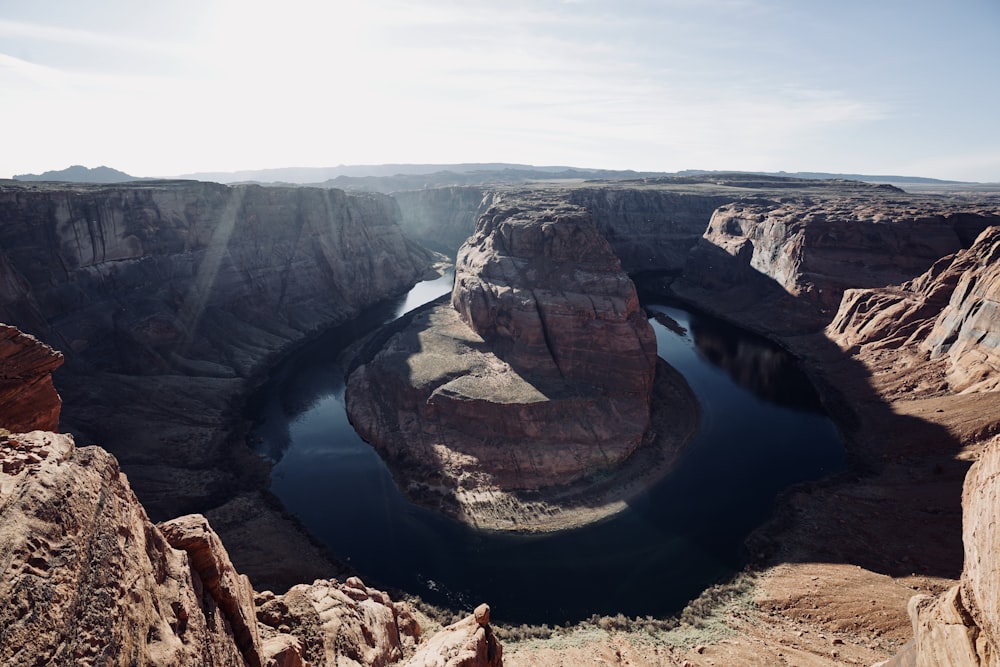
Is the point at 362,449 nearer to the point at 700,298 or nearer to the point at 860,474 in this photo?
the point at 860,474

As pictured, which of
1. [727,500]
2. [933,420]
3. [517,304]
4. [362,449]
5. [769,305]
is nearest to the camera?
[727,500]

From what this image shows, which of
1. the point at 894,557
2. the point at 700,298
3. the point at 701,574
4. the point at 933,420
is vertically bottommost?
the point at 701,574

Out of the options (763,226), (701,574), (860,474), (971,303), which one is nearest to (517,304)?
(701,574)

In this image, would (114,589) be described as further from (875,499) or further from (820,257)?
(820,257)

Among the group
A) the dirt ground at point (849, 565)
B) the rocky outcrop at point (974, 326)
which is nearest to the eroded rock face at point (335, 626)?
the dirt ground at point (849, 565)

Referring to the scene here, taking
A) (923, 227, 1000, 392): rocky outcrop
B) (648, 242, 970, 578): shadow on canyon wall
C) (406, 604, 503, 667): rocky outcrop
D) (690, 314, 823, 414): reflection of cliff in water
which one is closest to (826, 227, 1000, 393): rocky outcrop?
(923, 227, 1000, 392): rocky outcrop
